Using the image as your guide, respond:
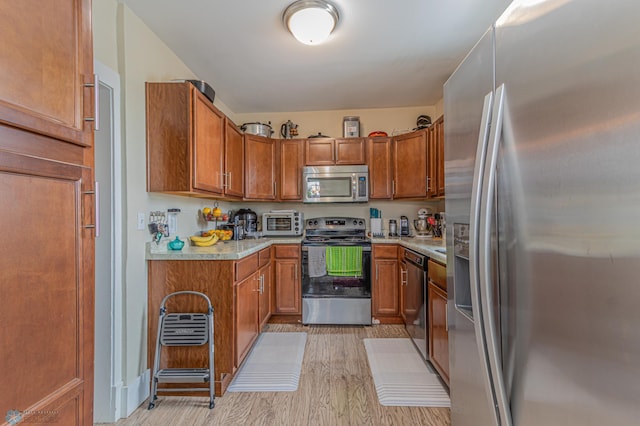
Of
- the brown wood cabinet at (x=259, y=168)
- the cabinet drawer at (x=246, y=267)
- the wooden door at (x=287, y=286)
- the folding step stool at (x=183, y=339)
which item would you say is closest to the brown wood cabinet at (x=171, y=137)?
the cabinet drawer at (x=246, y=267)

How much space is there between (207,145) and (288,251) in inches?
58.2

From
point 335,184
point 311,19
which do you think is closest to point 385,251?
point 335,184

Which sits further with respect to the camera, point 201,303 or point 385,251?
point 385,251

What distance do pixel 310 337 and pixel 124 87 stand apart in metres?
2.61

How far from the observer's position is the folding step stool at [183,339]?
1.89 m

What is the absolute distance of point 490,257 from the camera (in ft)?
2.80

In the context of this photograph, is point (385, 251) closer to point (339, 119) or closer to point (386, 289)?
point (386, 289)

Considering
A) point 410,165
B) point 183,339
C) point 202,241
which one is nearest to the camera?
point 183,339

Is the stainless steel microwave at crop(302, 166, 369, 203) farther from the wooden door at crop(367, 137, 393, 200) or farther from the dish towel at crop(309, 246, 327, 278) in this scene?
the dish towel at crop(309, 246, 327, 278)

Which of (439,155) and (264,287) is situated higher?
(439,155)

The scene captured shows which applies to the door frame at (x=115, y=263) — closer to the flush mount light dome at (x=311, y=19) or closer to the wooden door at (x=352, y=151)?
the flush mount light dome at (x=311, y=19)

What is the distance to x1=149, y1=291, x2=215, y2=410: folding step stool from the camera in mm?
A: 1889

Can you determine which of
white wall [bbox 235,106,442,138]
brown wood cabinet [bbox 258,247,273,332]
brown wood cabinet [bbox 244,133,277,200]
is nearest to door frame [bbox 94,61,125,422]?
brown wood cabinet [bbox 258,247,273,332]

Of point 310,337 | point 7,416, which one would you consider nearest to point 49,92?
point 7,416
